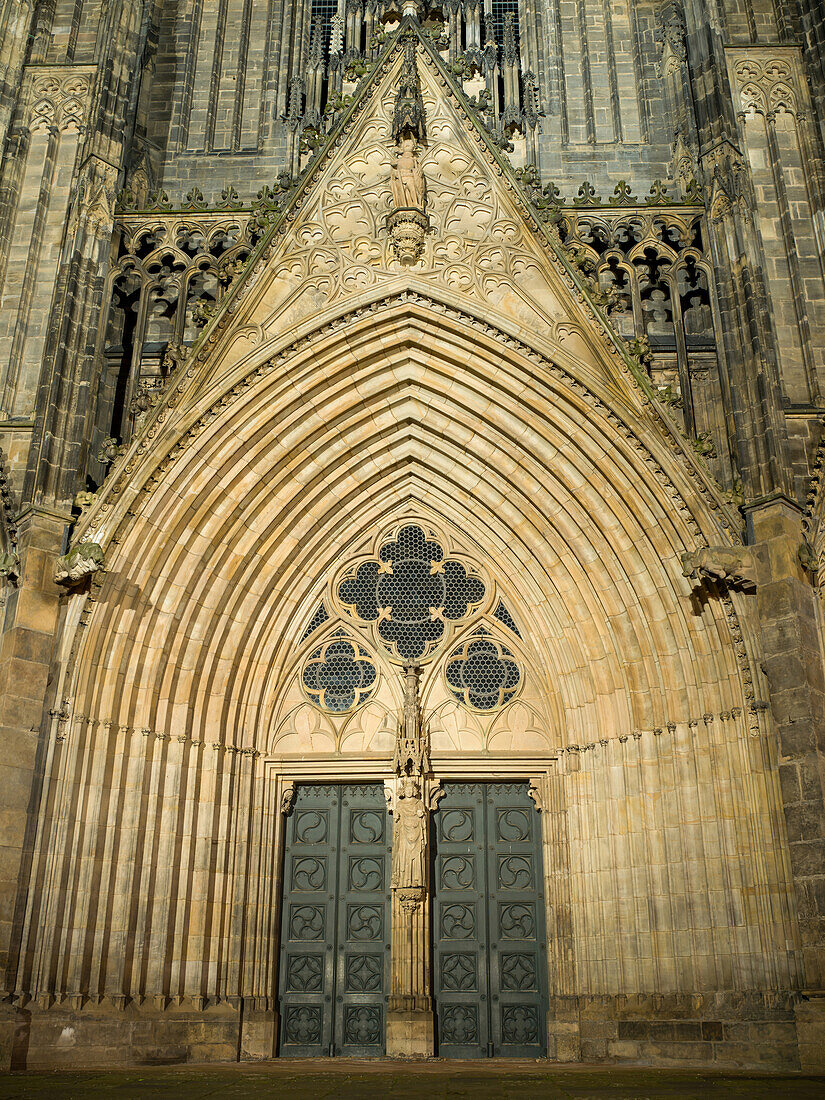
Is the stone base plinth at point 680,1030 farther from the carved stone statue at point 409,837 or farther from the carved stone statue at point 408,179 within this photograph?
the carved stone statue at point 408,179

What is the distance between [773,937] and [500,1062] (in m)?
3.43

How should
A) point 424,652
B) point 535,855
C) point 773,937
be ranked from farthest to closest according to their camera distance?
point 424,652 < point 535,855 < point 773,937

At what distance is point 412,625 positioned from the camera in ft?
48.0

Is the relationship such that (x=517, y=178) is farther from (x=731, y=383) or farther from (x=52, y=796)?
(x=52, y=796)

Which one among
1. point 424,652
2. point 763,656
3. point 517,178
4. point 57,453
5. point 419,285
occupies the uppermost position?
point 517,178

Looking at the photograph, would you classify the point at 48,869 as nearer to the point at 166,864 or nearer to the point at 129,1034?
the point at 166,864

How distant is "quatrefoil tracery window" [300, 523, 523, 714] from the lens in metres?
14.4

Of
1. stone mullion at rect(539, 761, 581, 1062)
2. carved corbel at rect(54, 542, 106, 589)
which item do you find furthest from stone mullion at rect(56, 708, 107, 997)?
stone mullion at rect(539, 761, 581, 1062)

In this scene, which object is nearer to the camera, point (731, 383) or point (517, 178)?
point (731, 383)

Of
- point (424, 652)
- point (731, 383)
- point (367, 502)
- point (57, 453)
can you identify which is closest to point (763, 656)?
point (731, 383)

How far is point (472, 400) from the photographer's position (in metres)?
14.0

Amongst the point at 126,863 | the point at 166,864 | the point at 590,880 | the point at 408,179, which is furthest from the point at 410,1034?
the point at 408,179

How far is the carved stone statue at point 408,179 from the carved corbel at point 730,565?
5.91 meters

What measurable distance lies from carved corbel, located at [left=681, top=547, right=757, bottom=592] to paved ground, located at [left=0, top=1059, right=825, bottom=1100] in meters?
4.84
